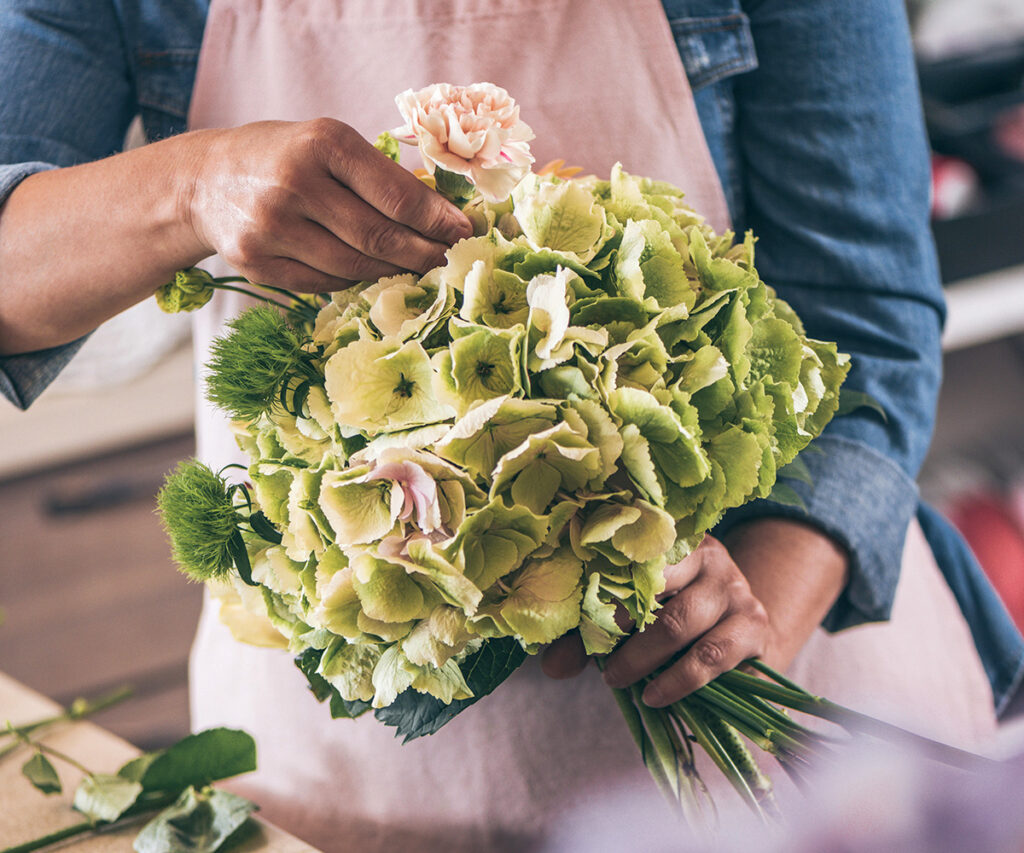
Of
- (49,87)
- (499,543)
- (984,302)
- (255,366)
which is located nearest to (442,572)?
(499,543)

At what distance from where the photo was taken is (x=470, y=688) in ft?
1.42

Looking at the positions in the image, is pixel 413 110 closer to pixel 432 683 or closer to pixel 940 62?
pixel 432 683

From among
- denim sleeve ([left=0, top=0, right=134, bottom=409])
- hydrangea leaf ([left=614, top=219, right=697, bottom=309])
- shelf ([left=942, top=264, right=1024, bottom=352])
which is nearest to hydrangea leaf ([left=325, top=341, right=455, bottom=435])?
hydrangea leaf ([left=614, top=219, right=697, bottom=309])

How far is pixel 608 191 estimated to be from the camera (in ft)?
1.54

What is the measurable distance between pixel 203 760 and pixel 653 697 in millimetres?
300

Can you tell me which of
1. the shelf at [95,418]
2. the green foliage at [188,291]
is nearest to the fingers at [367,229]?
the green foliage at [188,291]

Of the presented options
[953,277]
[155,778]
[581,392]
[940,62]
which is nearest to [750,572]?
[581,392]

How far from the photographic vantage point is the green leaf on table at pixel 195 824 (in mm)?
531

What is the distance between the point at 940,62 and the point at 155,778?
1.64 metres

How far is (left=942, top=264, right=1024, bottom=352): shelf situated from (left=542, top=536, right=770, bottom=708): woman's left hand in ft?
3.91

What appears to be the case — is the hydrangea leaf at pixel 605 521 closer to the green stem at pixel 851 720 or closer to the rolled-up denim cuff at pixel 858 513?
the green stem at pixel 851 720

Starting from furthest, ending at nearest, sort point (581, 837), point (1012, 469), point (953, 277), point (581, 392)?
point (1012, 469), point (953, 277), point (581, 837), point (581, 392)

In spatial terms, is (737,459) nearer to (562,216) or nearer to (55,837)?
(562,216)

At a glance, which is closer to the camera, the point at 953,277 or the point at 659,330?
the point at 659,330
